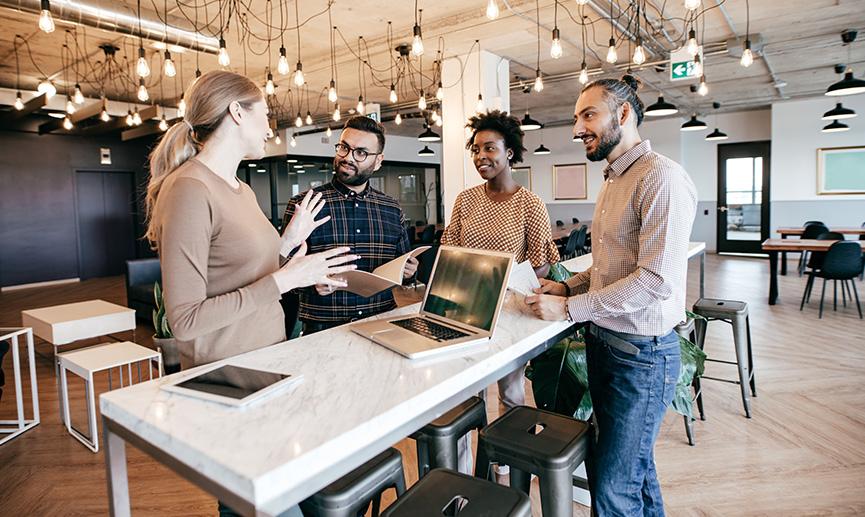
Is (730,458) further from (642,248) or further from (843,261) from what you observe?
(843,261)

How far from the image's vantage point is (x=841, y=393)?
380 cm

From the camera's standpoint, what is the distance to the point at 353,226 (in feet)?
7.72

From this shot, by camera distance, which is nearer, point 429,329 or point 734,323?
point 429,329

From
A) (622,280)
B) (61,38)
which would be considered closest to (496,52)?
(61,38)

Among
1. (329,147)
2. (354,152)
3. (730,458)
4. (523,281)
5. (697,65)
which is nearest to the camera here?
(523,281)

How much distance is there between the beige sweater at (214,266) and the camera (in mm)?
1336

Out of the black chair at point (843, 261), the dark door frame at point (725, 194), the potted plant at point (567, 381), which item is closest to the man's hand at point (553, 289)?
the potted plant at point (567, 381)

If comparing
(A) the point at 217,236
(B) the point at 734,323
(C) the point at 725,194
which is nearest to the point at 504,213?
(A) the point at 217,236

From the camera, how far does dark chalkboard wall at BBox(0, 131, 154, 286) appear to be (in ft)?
31.9

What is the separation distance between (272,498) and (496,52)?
7.12 metres

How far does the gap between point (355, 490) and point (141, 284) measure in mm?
6008

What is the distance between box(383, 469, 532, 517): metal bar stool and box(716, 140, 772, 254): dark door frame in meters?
12.6

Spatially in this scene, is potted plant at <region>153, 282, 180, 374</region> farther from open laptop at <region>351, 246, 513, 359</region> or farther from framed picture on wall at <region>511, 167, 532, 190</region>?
framed picture on wall at <region>511, 167, 532, 190</region>

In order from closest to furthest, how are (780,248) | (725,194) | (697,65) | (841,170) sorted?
1. (697,65)
2. (780,248)
3. (841,170)
4. (725,194)
